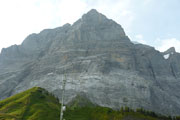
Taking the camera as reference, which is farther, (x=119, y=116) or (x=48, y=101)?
(x=48, y=101)

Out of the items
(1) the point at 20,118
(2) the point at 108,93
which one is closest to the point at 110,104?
(2) the point at 108,93

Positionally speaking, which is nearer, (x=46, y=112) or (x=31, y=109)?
(x=46, y=112)

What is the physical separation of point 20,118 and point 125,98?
116m

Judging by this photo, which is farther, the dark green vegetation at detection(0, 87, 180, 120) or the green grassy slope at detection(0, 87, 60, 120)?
the green grassy slope at detection(0, 87, 60, 120)

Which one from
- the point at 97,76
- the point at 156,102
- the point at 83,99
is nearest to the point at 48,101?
the point at 83,99

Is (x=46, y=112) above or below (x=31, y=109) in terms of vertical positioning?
below

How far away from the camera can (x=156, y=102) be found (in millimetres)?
188375

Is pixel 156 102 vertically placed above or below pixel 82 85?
below

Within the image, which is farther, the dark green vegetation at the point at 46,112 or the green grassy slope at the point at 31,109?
the green grassy slope at the point at 31,109

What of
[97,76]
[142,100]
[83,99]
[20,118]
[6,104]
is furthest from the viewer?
[97,76]

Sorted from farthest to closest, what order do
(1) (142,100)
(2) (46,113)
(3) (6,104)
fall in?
1. (1) (142,100)
2. (3) (6,104)
3. (2) (46,113)

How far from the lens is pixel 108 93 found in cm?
18262

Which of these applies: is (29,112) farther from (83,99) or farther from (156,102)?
(156,102)

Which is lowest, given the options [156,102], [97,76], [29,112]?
[156,102]
